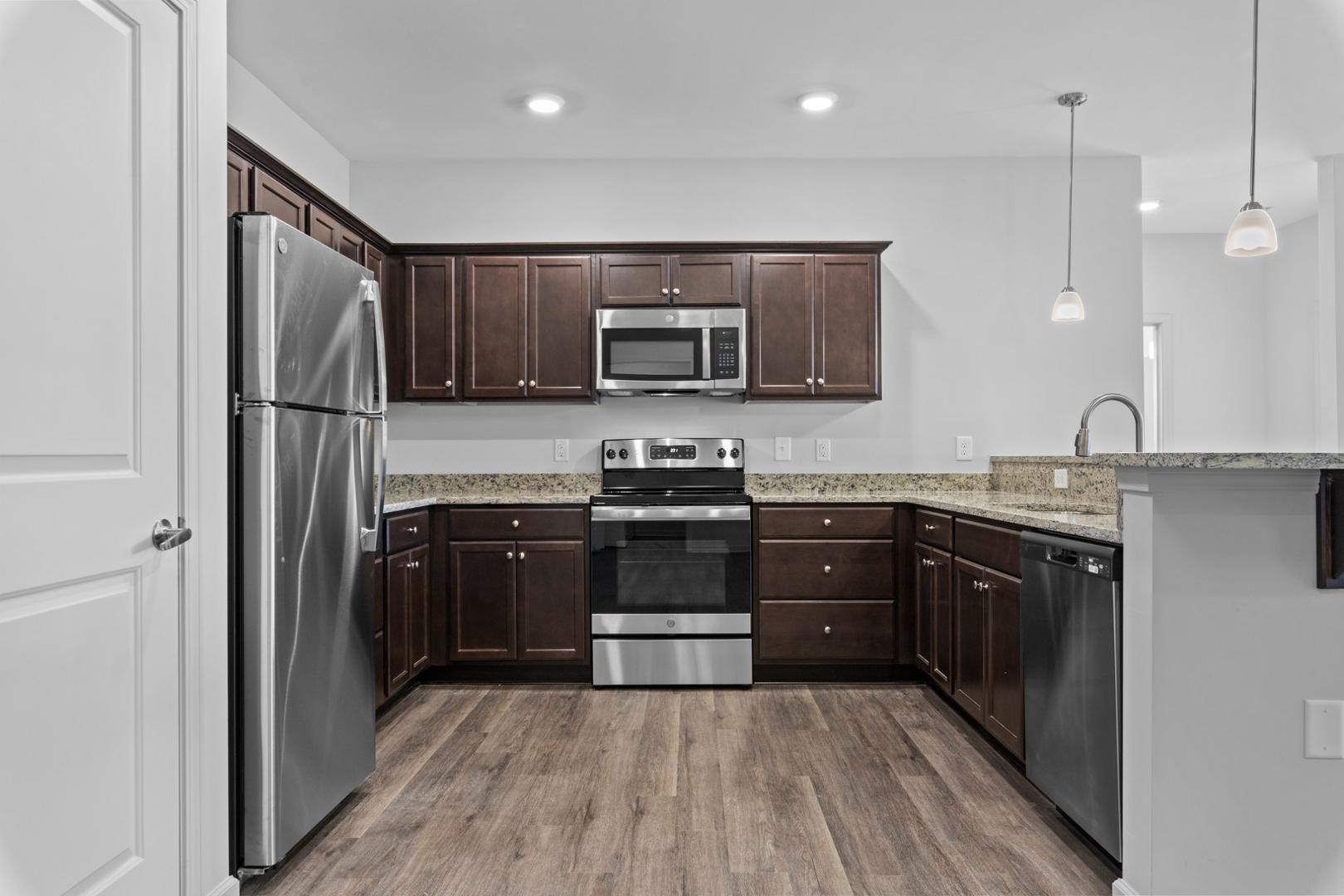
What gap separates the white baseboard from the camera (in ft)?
5.57

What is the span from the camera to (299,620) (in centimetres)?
195

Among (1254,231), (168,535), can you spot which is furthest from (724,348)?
(168,535)

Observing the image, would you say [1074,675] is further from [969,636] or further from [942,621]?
[942,621]

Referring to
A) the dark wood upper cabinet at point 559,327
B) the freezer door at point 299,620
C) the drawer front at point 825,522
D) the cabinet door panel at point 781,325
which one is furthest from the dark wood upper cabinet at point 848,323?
the freezer door at point 299,620

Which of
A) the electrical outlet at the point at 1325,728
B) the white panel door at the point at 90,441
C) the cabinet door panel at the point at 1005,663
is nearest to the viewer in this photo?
the white panel door at the point at 90,441

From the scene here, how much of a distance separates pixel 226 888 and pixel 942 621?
261 centimetres

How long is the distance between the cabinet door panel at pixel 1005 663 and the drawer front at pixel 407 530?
2319 mm

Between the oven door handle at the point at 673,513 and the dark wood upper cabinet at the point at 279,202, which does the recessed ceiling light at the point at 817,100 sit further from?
the dark wood upper cabinet at the point at 279,202

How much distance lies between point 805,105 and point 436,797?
3.15 m

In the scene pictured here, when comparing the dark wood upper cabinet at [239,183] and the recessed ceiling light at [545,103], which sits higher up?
the recessed ceiling light at [545,103]

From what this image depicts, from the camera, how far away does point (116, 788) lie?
4.76ft

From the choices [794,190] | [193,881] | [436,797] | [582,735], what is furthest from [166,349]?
[794,190]

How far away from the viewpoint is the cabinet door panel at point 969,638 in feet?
8.73

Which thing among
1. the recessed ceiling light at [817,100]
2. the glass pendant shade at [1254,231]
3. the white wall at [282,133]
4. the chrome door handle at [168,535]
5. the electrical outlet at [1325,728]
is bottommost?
the electrical outlet at [1325,728]
